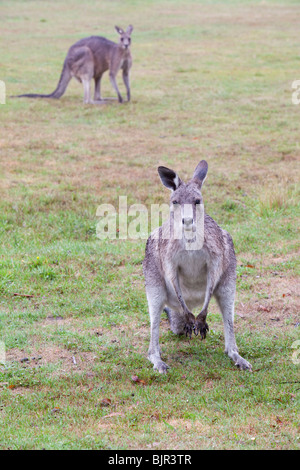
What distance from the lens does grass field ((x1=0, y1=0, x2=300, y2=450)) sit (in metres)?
3.36

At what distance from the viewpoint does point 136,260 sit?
5812 mm

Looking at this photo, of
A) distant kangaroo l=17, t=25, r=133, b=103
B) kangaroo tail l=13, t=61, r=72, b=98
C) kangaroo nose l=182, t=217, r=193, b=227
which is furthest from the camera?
kangaroo tail l=13, t=61, r=72, b=98

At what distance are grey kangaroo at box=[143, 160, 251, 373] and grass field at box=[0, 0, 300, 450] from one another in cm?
32

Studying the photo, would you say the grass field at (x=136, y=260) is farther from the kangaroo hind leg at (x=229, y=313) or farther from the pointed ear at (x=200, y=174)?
the pointed ear at (x=200, y=174)

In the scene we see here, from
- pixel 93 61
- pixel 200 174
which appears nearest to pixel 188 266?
pixel 200 174

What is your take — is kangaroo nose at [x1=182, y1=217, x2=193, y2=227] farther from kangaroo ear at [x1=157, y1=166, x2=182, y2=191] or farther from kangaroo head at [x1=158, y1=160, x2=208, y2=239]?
kangaroo ear at [x1=157, y1=166, x2=182, y2=191]

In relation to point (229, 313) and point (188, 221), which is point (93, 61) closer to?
point (229, 313)

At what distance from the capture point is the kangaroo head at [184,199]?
3.61 metres

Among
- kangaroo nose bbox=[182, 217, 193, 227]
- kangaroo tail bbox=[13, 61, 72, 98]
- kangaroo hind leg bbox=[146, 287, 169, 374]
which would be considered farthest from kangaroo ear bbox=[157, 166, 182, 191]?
kangaroo tail bbox=[13, 61, 72, 98]

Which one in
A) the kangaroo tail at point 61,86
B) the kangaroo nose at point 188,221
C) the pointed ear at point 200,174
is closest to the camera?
the kangaroo nose at point 188,221

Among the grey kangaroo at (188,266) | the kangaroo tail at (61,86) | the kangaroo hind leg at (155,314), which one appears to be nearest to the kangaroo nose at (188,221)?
the grey kangaroo at (188,266)

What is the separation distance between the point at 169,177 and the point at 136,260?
2.05m
